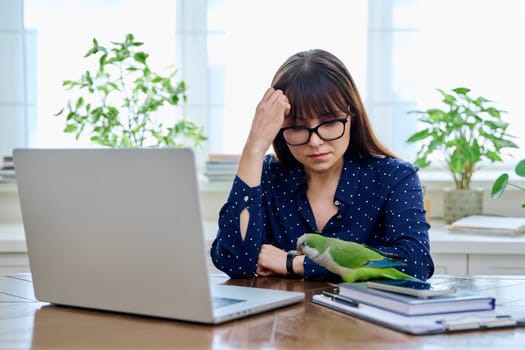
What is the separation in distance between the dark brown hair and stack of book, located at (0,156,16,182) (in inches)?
64.1

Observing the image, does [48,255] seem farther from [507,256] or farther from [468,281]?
[507,256]

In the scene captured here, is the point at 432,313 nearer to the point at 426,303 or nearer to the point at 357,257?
the point at 426,303

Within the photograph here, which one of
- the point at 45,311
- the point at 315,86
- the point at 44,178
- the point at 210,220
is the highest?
the point at 315,86

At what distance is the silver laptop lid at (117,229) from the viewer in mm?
1275

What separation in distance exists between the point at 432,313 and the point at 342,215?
2.67 feet

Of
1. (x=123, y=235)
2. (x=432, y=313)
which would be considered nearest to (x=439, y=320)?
(x=432, y=313)

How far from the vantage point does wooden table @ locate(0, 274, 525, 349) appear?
1.23 m

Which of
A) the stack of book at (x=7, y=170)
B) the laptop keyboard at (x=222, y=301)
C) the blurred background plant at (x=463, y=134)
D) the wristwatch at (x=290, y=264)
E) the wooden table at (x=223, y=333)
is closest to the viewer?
Result: the wooden table at (x=223, y=333)

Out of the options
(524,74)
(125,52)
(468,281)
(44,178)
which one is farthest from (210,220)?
(44,178)

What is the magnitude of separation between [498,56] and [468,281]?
1909 mm

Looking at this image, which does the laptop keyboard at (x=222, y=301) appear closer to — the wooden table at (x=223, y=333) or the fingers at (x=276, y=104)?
the wooden table at (x=223, y=333)

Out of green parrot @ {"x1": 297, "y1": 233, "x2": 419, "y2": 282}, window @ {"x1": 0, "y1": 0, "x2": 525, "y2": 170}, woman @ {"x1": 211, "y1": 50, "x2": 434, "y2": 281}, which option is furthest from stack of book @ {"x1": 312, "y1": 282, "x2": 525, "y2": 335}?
window @ {"x1": 0, "y1": 0, "x2": 525, "y2": 170}

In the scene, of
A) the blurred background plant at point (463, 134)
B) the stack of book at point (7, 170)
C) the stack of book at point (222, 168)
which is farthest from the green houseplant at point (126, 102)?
the blurred background plant at point (463, 134)

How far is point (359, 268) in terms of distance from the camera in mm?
1548
